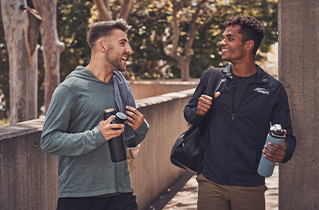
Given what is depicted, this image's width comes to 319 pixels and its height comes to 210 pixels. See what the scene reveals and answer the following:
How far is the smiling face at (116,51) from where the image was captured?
310 cm

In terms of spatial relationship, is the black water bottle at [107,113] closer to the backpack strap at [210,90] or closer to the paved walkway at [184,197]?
the backpack strap at [210,90]

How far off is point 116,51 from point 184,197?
14.2ft

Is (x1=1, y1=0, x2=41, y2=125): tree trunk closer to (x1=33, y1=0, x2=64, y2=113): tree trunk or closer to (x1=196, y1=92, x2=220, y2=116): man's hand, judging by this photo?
(x1=33, y1=0, x2=64, y2=113): tree trunk

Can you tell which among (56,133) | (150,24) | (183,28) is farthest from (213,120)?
(183,28)

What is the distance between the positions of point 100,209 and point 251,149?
115cm

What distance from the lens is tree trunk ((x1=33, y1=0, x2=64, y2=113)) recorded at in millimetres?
8383

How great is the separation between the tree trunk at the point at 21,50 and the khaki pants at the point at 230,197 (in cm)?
568

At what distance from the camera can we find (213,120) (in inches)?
134

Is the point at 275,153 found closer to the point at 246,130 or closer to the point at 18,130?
the point at 246,130

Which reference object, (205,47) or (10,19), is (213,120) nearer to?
(10,19)

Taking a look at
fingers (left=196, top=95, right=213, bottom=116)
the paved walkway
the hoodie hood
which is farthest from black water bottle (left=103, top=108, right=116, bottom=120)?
the paved walkway

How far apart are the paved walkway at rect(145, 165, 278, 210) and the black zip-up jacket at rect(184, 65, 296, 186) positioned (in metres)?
3.15

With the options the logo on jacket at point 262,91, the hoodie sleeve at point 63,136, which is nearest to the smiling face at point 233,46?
the logo on jacket at point 262,91

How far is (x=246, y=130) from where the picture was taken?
129 inches
